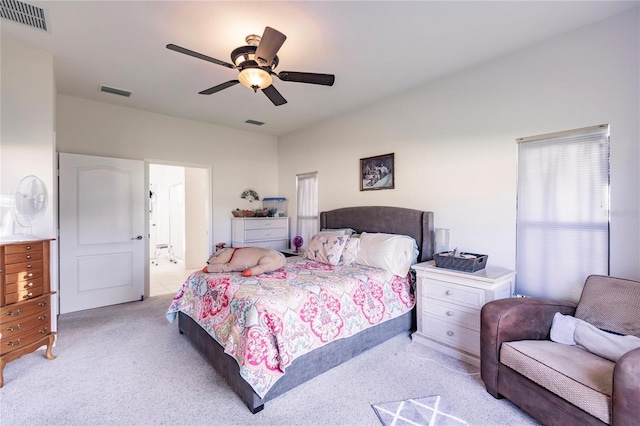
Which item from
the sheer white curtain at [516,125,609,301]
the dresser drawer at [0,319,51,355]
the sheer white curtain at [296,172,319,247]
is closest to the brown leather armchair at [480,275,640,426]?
the sheer white curtain at [516,125,609,301]

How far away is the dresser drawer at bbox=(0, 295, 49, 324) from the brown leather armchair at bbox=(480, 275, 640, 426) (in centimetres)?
366

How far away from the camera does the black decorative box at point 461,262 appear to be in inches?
103

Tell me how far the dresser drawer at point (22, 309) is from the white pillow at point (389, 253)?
303cm

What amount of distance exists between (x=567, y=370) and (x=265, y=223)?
14.5 feet

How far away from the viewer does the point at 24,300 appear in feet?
7.88

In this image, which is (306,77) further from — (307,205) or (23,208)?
(307,205)

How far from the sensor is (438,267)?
286 centimetres

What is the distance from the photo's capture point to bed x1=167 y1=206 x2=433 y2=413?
1.93 metres

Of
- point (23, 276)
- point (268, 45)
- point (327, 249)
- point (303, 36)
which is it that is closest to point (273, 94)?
point (303, 36)

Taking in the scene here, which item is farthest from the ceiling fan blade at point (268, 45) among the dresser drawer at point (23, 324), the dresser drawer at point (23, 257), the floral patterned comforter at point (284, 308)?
the dresser drawer at point (23, 324)

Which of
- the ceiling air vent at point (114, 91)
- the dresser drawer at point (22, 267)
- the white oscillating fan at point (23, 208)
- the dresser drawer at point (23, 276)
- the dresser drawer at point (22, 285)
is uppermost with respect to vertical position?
the ceiling air vent at point (114, 91)

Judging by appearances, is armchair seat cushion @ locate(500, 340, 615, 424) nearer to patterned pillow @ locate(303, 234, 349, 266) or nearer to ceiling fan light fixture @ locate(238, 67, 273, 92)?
patterned pillow @ locate(303, 234, 349, 266)

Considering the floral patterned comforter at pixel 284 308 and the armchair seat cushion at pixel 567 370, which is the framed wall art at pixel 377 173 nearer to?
the floral patterned comforter at pixel 284 308

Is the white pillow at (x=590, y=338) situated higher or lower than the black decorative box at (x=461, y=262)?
lower
